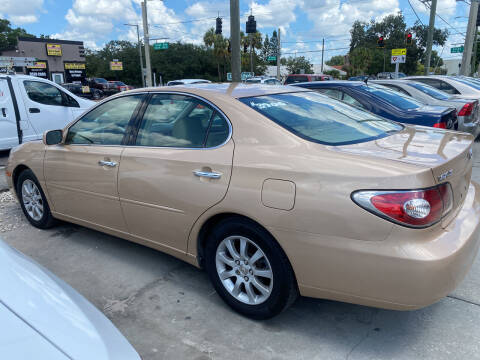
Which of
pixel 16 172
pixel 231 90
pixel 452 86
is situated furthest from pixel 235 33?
pixel 231 90

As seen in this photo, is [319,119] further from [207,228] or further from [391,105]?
[391,105]

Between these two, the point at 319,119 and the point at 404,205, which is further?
the point at 319,119

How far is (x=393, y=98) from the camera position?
20.6 ft

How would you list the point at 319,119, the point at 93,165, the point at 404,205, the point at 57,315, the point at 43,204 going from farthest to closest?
the point at 43,204, the point at 93,165, the point at 319,119, the point at 404,205, the point at 57,315

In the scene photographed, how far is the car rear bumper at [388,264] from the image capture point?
2.03 m

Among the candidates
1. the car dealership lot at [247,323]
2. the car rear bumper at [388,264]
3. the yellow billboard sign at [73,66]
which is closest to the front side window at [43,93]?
the car dealership lot at [247,323]

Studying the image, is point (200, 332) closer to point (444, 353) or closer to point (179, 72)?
point (444, 353)

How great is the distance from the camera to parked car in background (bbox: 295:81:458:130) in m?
5.66

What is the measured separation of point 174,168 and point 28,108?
22.4 feet

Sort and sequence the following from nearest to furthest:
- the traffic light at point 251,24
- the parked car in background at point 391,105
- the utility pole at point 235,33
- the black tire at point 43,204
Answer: the black tire at point 43,204, the parked car in background at point 391,105, the utility pole at point 235,33, the traffic light at point 251,24

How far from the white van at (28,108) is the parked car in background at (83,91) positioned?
58.9 feet

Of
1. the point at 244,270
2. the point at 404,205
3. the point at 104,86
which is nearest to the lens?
the point at 404,205

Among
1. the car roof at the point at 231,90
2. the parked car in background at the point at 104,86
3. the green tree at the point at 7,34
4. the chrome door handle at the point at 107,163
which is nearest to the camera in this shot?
the car roof at the point at 231,90

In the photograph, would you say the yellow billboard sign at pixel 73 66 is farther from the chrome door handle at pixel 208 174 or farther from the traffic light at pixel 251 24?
the chrome door handle at pixel 208 174
